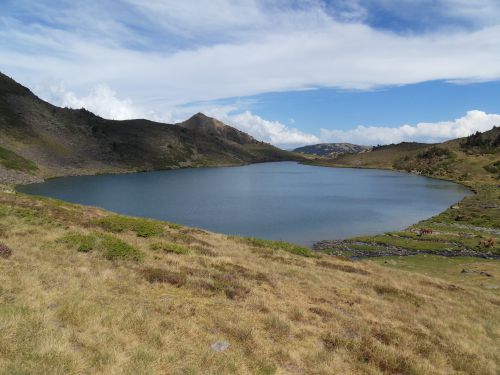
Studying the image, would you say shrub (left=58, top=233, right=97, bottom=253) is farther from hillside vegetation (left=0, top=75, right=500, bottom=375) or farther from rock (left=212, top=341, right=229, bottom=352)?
rock (left=212, top=341, right=229, bottom=352)

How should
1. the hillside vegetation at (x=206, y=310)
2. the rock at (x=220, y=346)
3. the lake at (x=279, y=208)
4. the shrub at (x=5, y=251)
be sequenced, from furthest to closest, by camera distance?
the lake at (x=279, y=208) < the shrub at (x=5, y=251) < the rock at (x=220, y=346) < the hillside vegetation at (x=206, y=310)

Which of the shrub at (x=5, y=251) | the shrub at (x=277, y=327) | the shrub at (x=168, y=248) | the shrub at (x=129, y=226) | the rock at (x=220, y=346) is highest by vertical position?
the shrub at (x=5, y=251)

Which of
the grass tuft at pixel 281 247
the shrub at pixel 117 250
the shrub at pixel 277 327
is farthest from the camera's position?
the grass tuft at pixel 281 247

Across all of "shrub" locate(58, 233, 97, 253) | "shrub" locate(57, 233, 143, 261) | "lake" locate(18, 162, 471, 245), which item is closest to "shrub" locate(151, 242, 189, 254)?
"shrub" locate(57, 233, 143, 261)

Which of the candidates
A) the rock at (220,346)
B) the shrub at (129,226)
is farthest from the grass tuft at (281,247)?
the rock at (220,346)

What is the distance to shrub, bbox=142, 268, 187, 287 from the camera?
20.0m

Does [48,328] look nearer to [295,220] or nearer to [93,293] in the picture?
[93,293]

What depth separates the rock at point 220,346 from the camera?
43.7ft

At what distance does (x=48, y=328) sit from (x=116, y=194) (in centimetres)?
11532

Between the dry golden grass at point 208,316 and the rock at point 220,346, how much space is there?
23cm

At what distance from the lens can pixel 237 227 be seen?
72.8 metres

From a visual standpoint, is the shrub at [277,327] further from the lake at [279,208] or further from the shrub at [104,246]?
the lake at [279,208]

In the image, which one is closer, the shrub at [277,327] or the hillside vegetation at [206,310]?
the hillside vegetation at [206,310]

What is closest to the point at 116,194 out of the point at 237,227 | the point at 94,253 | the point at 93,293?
the point at 237,227
